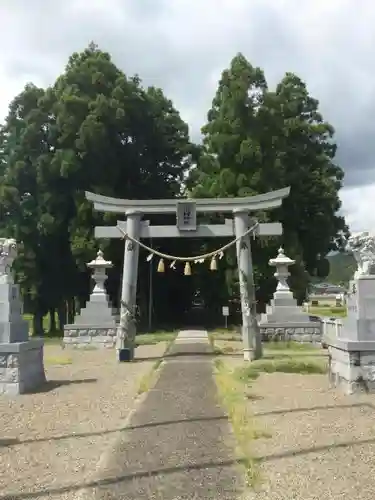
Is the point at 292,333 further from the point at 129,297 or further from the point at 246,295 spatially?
the point at 129,297

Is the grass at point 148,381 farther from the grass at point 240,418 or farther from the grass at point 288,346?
the grass at point 288,346

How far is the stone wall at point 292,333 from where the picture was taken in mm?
18500

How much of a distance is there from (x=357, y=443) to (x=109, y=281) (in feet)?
72.0

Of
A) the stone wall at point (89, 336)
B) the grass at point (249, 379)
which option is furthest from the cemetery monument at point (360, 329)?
the stone wall at point (89, 336)

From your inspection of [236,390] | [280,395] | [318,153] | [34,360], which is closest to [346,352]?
[280,395]

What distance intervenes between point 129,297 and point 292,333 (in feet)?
19.7

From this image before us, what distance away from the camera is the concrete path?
14.4 ft

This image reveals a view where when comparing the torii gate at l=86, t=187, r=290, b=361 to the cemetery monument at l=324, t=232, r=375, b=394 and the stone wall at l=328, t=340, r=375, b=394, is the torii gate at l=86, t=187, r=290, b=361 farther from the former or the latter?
the stone wall at l=328, t=340, r=375, b=394

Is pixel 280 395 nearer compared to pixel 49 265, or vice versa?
pixel 280 395

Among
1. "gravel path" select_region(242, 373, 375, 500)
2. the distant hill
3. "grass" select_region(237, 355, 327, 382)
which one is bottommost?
"gravel path" select_region(242, 373, 375, 500)

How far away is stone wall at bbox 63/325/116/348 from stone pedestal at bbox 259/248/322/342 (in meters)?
4.58

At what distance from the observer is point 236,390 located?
907 centimetres

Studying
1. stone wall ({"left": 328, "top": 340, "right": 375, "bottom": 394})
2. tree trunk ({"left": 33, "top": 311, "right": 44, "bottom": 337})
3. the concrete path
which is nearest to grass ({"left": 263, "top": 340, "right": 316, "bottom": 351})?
the concrete path

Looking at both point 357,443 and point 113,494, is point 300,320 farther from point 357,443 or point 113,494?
point 113,494
